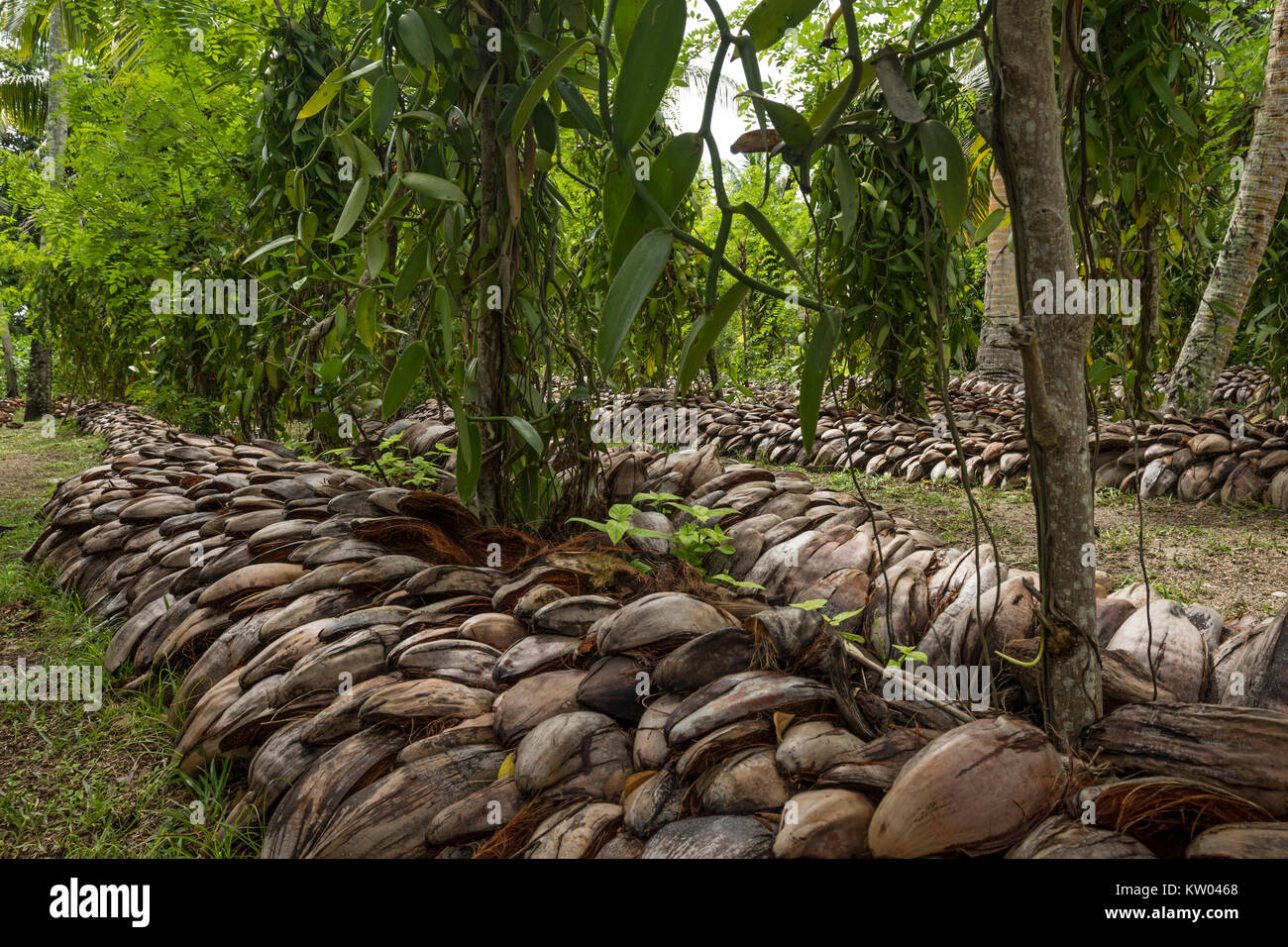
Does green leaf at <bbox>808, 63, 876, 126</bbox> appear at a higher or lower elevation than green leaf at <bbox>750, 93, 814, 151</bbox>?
higher

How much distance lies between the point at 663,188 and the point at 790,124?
0.11 meters

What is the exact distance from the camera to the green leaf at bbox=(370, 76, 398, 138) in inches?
47.1

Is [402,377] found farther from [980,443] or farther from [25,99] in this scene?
[25,99]

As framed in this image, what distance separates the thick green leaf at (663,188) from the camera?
578 millimetres

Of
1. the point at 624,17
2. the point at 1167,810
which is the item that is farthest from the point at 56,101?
the point at 1167,810

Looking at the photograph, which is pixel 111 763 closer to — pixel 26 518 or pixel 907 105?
pixel 907 105

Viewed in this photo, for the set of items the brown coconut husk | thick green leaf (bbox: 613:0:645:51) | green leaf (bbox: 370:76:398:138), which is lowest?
the brown coconut husk

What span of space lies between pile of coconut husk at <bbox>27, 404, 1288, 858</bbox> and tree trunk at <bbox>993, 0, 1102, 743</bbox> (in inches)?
2.2

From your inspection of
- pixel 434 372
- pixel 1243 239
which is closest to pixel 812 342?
pixel 434 372

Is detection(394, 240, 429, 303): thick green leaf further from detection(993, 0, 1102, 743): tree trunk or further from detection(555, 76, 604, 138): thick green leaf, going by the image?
detection(993, 0, 1102, 743): tree trunk

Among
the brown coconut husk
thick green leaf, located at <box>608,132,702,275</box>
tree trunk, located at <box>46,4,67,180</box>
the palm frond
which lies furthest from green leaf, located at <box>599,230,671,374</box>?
the palm frond

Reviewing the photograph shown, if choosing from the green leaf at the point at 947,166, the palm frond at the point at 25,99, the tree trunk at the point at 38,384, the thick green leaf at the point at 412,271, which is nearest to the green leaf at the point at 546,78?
the green leaf at the point at 947,166

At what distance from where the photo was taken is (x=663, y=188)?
58cm
